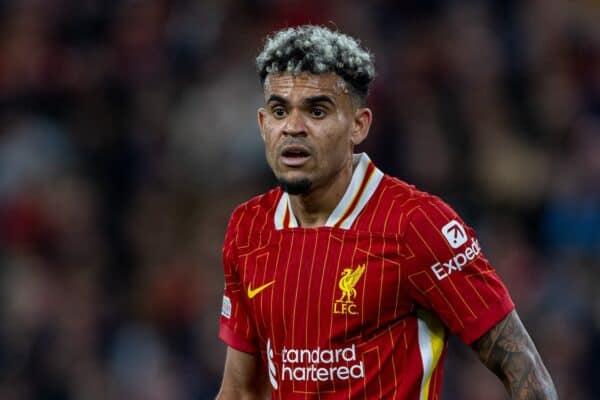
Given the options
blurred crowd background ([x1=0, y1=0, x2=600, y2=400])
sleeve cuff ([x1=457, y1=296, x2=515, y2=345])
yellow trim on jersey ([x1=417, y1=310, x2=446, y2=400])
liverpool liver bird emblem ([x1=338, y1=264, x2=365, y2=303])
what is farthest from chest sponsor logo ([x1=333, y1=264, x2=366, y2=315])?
blurred crowd background ([x1=0, y1=0, x2=600, y2=400])

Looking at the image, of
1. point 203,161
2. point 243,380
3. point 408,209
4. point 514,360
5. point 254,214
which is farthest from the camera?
point 203,161

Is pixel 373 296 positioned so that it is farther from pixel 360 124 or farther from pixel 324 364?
pixel 360 124

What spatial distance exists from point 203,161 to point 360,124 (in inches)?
239

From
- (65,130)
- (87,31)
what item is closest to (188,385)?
(65,130)

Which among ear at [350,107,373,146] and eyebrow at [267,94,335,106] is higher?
eyebrow at [267,94,335,106]

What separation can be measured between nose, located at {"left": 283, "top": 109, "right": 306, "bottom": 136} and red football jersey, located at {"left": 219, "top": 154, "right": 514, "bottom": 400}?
32 cm

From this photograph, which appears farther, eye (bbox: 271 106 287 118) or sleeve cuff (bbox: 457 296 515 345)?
eye (bbox: 271 106 287 118)

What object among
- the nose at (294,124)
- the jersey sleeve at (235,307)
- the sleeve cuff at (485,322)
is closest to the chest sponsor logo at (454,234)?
the sleeve cuff at (485,322)

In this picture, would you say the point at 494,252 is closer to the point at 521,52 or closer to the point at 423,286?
the point at 521,52

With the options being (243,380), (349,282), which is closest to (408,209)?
(349,282)

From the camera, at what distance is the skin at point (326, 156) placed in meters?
4.25

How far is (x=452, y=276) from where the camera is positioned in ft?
14.0

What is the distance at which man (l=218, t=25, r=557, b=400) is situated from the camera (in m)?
4.27

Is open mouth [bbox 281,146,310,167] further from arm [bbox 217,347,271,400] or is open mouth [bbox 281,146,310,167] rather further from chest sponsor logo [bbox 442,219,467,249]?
arm [bbox 217,347,271,400]
